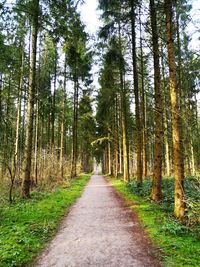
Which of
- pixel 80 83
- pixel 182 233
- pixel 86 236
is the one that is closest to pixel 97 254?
pixel 86 236

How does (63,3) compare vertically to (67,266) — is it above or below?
above

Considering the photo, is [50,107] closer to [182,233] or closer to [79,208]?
[79,208]

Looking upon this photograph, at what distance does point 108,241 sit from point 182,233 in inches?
70.5

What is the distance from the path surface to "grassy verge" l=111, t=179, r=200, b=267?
0.26 metres

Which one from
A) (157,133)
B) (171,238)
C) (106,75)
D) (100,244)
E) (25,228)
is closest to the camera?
(100,244)

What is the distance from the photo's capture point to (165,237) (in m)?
6.79

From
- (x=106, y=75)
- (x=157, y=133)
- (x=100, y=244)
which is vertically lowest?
(x=100, y=244)

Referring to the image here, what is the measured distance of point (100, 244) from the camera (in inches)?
258

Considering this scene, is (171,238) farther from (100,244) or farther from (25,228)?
(25,228)

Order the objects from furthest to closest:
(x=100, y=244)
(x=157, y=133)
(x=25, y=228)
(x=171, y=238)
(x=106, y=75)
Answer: (x=106, y=75) → (x=157, y=133) → (x=25, y=228) → (x=171, y=238) → (x=100, y=244)

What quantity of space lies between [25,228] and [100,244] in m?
2.37

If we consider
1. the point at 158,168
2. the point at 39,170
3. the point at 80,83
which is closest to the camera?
the point at 158,168

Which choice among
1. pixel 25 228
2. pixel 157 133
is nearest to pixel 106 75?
pixel 157 133

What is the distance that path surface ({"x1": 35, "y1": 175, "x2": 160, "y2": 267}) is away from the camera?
17.9ft
